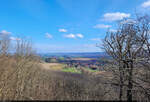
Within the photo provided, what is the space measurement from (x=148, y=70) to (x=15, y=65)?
10895 mm

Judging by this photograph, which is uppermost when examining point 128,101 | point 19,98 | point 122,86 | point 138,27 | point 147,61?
point 138,27

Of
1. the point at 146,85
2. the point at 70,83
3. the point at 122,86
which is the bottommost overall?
the point at 70,83

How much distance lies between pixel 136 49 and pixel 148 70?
1.67 metres

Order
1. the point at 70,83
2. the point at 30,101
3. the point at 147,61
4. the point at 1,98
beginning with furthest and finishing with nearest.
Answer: the point at 70,83
the point at 30,101
the point at 1,98
the point at 147,61

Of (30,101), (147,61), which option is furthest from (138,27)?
(30,101)

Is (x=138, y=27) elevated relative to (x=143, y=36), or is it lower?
elevated

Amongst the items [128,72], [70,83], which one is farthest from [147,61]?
[70,83]

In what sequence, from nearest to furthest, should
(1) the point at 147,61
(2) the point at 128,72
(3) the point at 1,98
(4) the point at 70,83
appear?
(1) the point at 147,61 → (2) the point at 128,72 → (3) the point at 1,98 → (4) the point at 70,83

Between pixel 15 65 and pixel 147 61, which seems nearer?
pixel 147 61

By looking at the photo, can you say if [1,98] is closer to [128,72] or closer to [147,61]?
[128,72]

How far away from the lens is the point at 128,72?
5090 mm

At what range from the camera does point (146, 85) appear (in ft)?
15.4

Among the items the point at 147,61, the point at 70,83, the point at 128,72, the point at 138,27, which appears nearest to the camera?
the point at 147,61

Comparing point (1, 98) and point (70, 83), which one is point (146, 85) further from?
point (70, 83)
